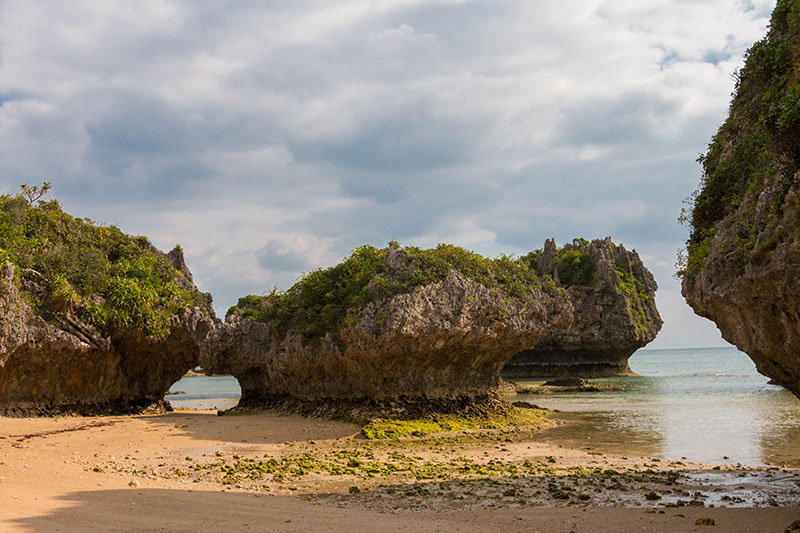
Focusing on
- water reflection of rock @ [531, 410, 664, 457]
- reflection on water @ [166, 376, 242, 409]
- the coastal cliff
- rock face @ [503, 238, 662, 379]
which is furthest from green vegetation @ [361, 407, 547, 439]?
rock face @ [503, 238, 662, 379]

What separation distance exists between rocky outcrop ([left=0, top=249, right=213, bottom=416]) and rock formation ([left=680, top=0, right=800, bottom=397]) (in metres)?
18.5

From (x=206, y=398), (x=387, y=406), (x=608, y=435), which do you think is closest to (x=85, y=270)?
(x=387, y=406)

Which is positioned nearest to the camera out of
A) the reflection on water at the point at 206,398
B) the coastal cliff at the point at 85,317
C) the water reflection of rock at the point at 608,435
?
the water reflection of rock at the point at 608,435

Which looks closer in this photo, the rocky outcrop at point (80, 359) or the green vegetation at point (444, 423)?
the green vegetation at point (444, 423)

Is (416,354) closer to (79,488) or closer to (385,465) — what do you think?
(385,465)

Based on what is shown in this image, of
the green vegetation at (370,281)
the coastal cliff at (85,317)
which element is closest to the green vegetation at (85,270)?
the coastal cliff at (85,317)

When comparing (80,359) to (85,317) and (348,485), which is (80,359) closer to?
(85,317)

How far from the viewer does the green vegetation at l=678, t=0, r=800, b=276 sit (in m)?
7.64

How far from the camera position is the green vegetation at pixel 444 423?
1762 cm

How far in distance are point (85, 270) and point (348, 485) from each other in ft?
53.3

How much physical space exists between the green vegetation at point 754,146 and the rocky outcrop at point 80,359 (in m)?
18.6

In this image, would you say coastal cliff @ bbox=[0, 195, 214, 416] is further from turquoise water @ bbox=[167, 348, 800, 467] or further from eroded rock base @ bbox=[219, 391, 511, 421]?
turquoise water @ bbox=[167, 348, 800, 467]

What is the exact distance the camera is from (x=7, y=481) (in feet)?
29.9

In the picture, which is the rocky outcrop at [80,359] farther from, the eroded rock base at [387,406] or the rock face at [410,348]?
the eroded rock base at [387,406]
